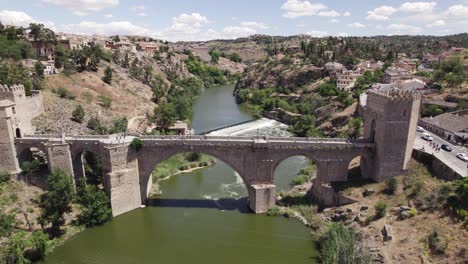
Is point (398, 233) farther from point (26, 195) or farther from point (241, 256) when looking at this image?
point (26, 195)

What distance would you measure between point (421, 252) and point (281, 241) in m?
9.31

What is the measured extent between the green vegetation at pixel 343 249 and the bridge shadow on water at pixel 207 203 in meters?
8.53

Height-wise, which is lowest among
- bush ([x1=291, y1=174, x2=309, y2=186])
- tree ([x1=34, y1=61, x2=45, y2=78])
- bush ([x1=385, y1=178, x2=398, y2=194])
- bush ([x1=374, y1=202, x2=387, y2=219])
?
bush ([x1=291, y1=174, x2=309, y2=186])

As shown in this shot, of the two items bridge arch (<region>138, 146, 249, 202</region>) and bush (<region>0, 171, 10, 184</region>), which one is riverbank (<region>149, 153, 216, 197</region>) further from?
bush (<region>0, 171, 10, 184</region>)

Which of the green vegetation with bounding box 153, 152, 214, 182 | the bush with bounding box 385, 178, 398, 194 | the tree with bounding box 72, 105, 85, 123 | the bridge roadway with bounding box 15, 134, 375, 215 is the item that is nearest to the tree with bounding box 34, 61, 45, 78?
the tree with bounding box 72, 105, 85, 123

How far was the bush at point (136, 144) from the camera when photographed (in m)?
28.8

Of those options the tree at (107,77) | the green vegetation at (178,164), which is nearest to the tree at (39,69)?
the tree at (107,77)

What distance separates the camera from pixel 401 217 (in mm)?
23672

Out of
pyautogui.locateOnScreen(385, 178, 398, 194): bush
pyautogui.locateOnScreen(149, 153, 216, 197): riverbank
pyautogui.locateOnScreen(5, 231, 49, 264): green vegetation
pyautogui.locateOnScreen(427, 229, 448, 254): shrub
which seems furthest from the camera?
pyautogui.locateOnScreen(149, 153, 216, 197): riverbank

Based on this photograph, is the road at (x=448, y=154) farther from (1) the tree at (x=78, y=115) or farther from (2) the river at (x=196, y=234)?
(1) the tree at (x=78, y=115)

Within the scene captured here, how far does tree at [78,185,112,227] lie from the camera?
2645 centimetres

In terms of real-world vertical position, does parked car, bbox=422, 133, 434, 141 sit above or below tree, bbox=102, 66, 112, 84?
below

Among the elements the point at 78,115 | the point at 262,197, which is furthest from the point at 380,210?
the point at 78,115

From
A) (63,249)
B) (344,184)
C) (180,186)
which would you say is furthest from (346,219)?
(63,249)
